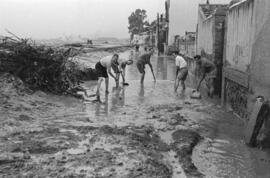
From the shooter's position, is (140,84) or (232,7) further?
(140,84)

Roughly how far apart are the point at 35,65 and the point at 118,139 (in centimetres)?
526

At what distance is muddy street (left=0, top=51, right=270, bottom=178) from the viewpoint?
15.5 feet

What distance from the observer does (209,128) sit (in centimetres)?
760

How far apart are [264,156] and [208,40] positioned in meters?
9.09

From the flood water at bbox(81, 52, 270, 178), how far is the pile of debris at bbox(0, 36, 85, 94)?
1.38 m

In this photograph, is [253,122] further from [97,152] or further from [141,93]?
[141,93]

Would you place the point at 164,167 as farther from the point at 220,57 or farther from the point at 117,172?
the point at 220,57

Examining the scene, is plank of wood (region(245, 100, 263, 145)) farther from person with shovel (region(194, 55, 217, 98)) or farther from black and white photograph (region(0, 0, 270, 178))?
person with shovel (region(194, 55, 217, 98))

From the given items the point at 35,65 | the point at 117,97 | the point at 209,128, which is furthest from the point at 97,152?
the point at 117,97

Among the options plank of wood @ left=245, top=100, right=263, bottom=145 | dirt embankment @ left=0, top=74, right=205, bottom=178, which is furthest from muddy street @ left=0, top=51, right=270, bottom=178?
plank of wood @ left=245, top=100, right=263, bottom=145

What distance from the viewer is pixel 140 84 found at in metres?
14.7

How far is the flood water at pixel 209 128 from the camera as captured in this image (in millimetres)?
5269

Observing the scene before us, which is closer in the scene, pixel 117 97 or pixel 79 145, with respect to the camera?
pixel 79 145

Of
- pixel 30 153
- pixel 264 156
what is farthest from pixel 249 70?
pixel 30 153
